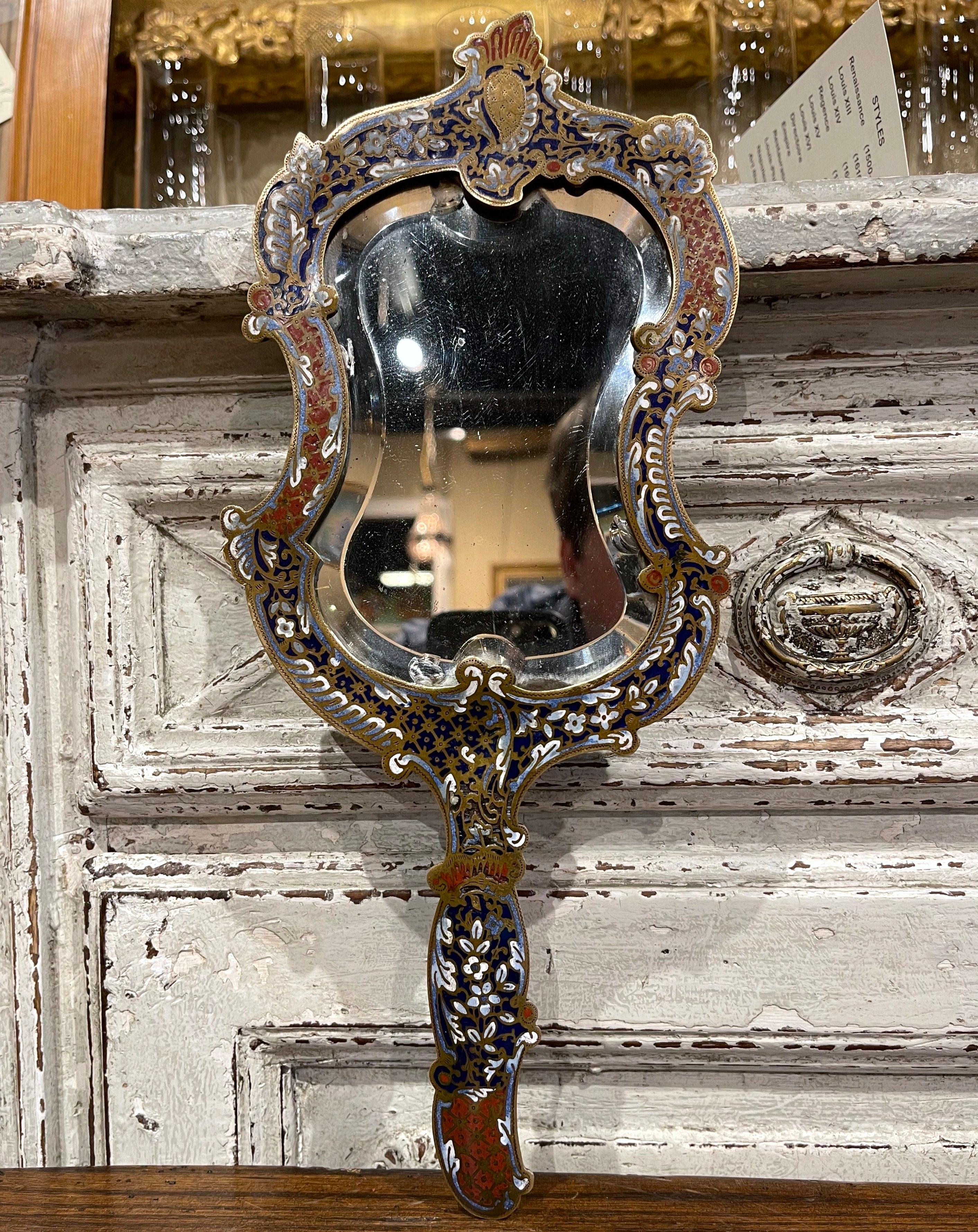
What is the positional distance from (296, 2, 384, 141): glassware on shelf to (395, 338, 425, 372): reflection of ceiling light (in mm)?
203

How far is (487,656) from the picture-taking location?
46 centimetres

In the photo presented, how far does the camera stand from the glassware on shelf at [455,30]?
557mm

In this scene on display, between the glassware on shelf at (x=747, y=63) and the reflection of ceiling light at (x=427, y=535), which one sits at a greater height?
the glassware on shelf at (x=747, y=63)

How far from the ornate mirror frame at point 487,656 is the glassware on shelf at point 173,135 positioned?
156 millimetres

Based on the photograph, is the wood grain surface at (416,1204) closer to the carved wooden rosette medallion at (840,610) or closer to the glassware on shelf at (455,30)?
the carved wooden rosette medallion at (840,610)

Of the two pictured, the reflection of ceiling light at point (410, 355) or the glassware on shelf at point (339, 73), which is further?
the glassware on shelf at point (339, 73)

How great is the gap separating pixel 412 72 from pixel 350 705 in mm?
436

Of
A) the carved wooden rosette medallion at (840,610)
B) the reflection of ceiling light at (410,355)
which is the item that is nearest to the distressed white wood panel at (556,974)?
the carved wooden rosette medallion at (840,610)

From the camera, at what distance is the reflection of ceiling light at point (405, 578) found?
1.54 ft

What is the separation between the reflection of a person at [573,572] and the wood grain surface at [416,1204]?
0.96 feet

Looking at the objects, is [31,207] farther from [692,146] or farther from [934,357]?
[934,357]

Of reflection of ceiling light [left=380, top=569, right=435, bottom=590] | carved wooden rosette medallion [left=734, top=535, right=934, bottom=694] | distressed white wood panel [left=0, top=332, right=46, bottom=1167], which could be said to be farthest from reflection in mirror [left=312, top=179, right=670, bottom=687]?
distressed white wood panel [left=0, top=332, right=46, bottom=1167]

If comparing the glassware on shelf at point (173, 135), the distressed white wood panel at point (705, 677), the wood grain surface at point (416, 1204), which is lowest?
the wood grain surface at point (416, 1204)

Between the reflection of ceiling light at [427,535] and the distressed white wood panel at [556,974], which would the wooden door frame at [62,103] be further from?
the distressed white wood panel at [556,974]
